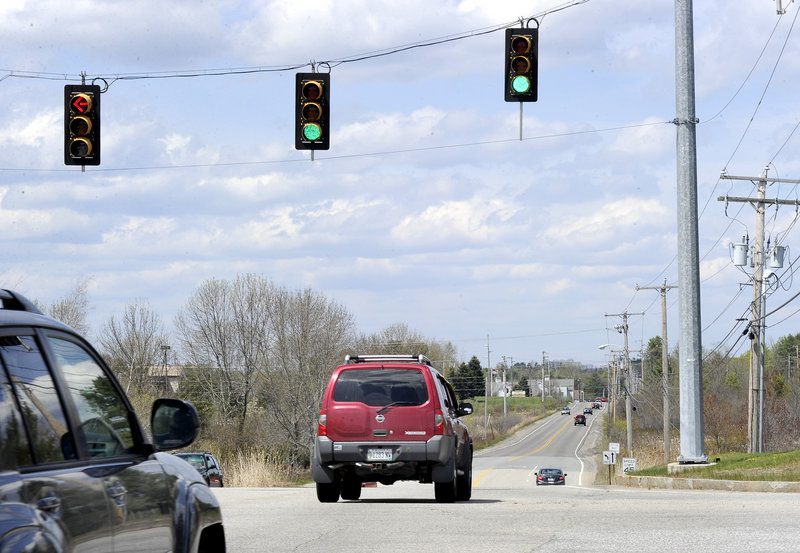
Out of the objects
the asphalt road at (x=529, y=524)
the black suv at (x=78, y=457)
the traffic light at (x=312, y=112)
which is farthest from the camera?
the traffic light at (x=312, y=112)

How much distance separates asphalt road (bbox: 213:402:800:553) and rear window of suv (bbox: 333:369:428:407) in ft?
4.52

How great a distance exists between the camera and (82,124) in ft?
55.8

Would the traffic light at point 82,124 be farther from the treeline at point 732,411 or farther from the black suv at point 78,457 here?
the treeline at point 732,411

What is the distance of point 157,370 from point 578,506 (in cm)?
6311

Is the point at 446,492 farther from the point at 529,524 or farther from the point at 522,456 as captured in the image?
the point at 522,456

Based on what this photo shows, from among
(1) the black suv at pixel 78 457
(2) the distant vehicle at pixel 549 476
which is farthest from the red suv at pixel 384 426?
(2) the distant vehicle at pixel 549 476

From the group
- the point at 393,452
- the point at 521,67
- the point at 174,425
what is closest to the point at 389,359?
the point at 393,452

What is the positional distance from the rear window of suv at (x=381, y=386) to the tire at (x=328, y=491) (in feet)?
4.04

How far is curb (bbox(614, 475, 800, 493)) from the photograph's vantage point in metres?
17.0

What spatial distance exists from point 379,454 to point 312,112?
19.6ft

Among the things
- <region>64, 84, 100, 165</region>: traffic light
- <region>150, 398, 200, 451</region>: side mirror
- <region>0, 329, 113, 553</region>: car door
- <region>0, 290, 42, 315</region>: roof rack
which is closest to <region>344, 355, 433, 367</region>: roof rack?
<region>64, 84, 100, 165</region>: traffic light

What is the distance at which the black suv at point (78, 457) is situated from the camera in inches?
129

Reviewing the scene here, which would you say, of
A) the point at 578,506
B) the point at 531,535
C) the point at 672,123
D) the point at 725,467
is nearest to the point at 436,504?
the point at 578,506

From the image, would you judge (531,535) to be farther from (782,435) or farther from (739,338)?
(782,435)
